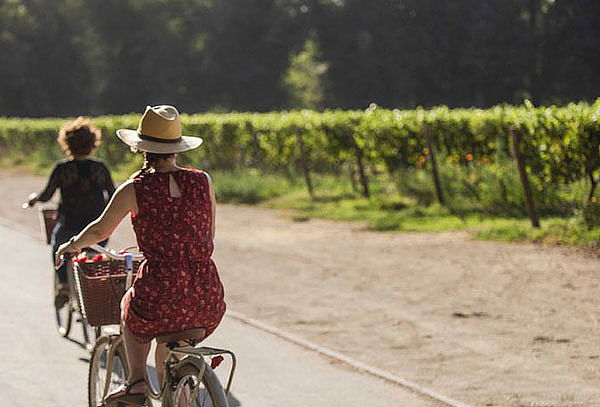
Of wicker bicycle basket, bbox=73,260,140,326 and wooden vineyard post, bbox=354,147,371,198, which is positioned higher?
wicker bicycle basket, bbox=73,260,140,326

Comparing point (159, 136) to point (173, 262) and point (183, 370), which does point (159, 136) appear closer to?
point (173, 262)

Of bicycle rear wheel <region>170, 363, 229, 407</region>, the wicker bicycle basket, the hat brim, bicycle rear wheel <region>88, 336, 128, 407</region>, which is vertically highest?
the hat brim

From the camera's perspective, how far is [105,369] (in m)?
5.92

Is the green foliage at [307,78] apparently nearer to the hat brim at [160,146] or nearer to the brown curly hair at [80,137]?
the brown curly hair at [80,137]

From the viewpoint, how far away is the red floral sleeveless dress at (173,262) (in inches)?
191

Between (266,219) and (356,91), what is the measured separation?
163 feet

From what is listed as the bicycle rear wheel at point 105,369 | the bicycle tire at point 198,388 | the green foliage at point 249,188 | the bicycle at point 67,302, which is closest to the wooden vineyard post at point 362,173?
the green foliage at point 249,188

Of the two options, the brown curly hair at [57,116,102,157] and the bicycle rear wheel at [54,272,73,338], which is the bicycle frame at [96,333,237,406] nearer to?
the brown curly hair at [57,116,102,157]

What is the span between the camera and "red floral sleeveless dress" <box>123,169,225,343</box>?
4.85 metres

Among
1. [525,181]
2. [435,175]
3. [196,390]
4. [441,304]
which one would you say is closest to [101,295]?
[196,390]

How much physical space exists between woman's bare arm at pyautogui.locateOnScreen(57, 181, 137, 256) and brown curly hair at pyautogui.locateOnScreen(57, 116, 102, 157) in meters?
2.98

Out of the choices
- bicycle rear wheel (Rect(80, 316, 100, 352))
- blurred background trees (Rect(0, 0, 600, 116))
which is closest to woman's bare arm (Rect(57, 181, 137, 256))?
bicycle rear wheel (Rect(80, 316, 100, 352))

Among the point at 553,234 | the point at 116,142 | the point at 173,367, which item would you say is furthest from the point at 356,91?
the point at 173,367

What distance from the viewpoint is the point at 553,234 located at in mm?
13508
